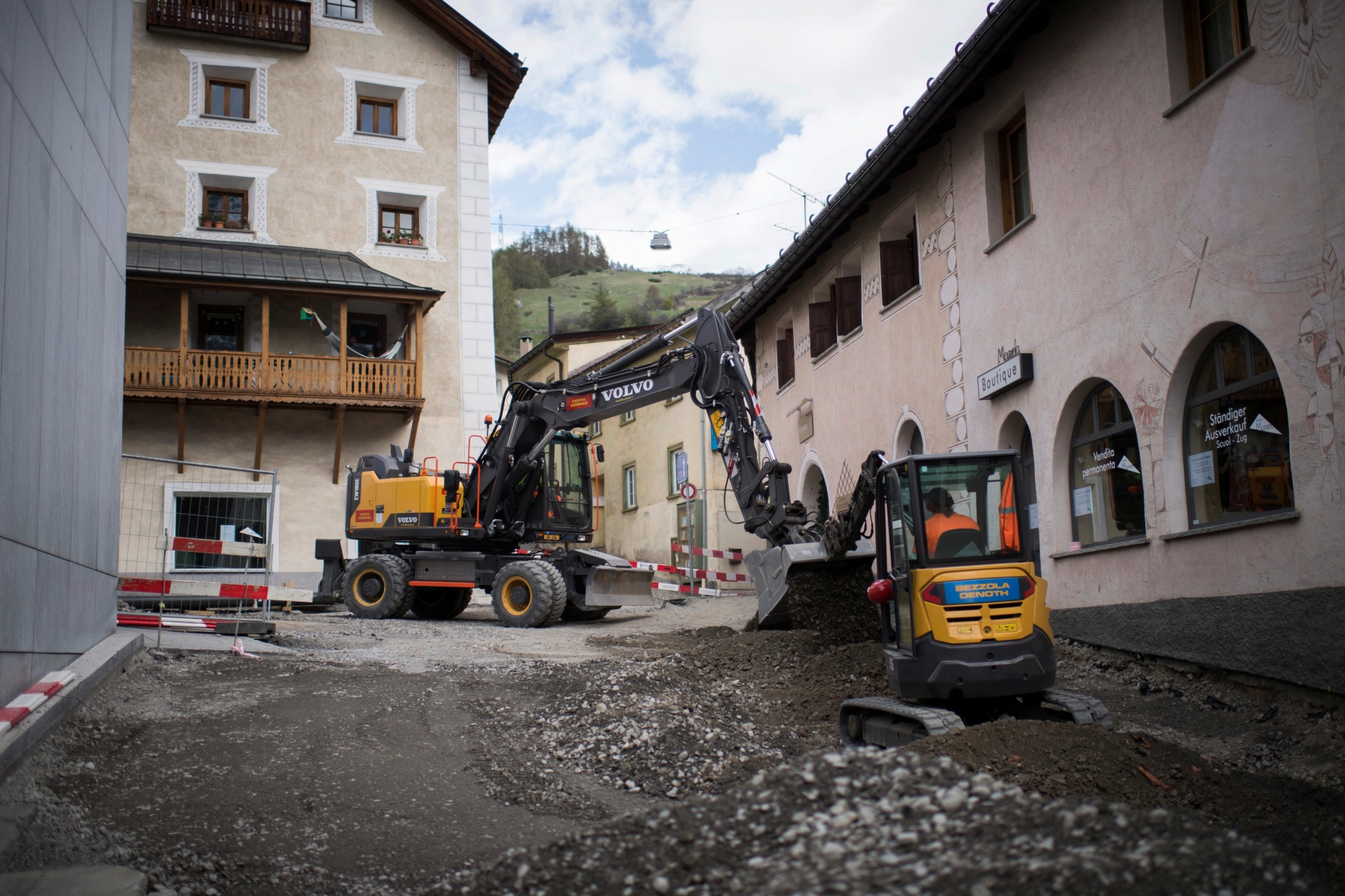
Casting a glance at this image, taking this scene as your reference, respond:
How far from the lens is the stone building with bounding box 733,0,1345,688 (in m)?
7.49

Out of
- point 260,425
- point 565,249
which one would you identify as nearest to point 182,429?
point 260,425

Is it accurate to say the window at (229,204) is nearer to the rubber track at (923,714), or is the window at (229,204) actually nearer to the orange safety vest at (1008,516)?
the rubber track at (923,714)

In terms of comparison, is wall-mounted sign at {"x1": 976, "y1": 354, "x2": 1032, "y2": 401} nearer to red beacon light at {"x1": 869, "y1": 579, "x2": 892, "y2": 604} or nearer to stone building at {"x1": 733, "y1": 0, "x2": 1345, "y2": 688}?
stone building at {"x1": 733, "y1": 0, "x2": 1345, "y2": 688}

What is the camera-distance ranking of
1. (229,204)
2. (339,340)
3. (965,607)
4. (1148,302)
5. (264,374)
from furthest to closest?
(229,204)
(339,340)
(264,374)
(1148,302)
(965,607)

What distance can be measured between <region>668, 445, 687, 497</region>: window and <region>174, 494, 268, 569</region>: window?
650 inches

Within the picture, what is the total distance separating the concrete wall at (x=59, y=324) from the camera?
599cm

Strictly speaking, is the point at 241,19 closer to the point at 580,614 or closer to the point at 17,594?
the point at 580,614

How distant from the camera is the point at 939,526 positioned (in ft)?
23.3

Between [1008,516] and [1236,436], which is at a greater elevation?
[1236,436]

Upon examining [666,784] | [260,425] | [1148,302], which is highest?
[260,425]

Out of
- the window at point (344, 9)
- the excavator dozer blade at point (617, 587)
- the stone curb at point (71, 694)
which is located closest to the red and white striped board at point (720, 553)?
the excavator dozer blade at point (617, 587)

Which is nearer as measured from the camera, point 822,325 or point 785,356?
point 822,325

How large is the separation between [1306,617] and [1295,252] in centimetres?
254

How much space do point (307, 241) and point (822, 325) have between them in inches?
504
